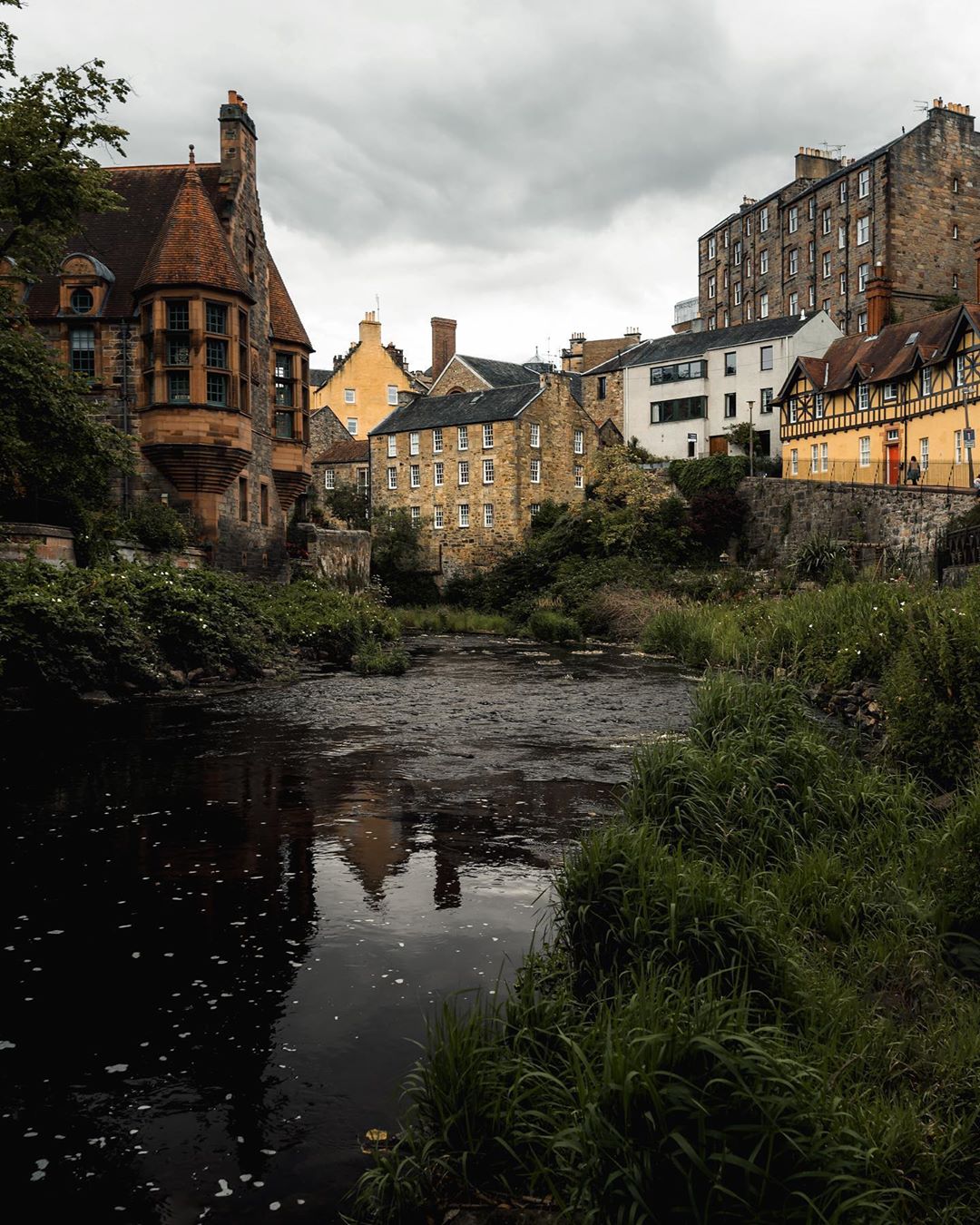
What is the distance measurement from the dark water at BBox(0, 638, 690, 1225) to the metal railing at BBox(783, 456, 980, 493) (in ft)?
94.4

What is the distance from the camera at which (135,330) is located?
28016 millimetres

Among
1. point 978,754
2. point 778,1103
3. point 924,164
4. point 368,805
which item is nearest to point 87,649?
point 368,805

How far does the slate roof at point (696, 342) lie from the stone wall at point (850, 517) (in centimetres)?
1196

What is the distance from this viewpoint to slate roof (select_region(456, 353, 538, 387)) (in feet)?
206

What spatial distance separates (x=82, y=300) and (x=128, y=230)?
3245mm

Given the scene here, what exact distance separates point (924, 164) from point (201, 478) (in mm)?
47414

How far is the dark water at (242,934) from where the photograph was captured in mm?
3902

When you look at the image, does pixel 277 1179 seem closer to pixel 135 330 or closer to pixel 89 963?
pixel 89 963

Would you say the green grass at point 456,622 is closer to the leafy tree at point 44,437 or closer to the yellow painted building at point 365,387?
the leafy tree at point 44,437

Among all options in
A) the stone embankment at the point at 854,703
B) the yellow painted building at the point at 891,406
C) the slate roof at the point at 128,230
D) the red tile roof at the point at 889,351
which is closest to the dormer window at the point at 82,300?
the slate roof at the point at 128,230

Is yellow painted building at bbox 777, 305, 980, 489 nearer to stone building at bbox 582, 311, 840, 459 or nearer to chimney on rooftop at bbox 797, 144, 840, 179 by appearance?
stone building at bbox 582, 311, 840, 459

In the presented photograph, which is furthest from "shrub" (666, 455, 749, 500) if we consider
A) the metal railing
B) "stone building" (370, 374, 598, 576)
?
"stone building" (370, 374, 598, 576)

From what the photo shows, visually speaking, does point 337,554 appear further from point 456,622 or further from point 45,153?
point 45,153

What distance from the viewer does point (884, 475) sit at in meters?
43.5
